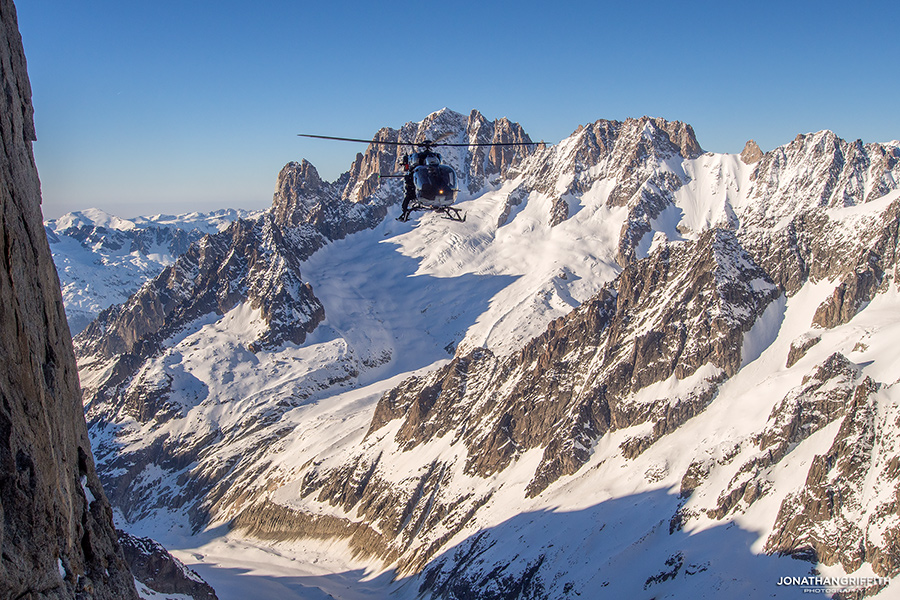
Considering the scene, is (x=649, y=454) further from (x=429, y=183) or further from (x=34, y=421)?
(x=34, y=421)

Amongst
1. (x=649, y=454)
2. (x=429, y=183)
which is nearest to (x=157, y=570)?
(x=429, y=183)

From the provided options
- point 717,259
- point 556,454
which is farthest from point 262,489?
point 717,259

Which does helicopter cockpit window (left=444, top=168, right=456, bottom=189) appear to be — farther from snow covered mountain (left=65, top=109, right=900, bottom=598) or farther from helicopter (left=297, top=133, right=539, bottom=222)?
snow covered mountain (left=65, top=109, right=900, bottom=598)

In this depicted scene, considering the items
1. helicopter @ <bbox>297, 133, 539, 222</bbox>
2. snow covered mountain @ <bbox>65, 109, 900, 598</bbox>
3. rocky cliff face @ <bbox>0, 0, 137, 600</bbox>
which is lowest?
snow covered mountain @ <bbox>65, 109, 900, 598</bbox>

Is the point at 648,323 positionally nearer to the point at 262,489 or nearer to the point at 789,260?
the point at 789,260

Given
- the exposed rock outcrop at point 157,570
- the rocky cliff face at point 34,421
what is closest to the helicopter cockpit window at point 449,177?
the rocky cliff face at point 34,421

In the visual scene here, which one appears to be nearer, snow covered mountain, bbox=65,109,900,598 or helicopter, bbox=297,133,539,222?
helicopter, bbox=297,133,539,222

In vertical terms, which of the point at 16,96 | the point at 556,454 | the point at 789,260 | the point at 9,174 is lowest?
the point at 556,454

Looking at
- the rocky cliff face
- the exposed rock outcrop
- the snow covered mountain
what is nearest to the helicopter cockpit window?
the rocky cliff face
